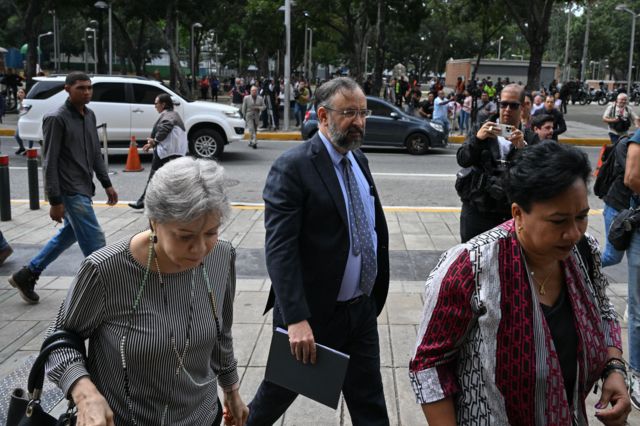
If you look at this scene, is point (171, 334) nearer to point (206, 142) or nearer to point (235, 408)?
point (235, 408)

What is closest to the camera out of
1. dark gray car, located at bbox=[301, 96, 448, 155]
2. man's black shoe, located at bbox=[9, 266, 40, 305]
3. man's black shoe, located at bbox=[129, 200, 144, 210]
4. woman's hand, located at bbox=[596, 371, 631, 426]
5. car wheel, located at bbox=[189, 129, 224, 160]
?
woman's hand, located at bbox=[596, 371, 631, 426]

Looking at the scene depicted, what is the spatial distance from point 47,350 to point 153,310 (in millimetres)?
333

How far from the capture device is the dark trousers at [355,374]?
3.16 meters

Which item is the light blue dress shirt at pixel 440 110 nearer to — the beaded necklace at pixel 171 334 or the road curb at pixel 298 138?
the road curb at pixel 298 138

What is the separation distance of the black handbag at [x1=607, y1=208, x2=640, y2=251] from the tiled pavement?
97cm

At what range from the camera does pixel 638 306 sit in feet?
13.3

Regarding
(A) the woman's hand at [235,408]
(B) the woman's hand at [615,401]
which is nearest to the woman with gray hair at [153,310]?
(A) the woman's hand at [235,408]

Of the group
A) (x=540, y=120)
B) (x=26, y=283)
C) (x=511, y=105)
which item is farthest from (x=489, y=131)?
(x=26, y=283)

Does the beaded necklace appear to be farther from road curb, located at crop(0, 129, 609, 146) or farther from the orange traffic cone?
road curb, located at crop(0, 129, 609, 146)

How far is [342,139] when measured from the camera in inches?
126

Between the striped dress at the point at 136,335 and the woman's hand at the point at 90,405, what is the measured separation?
3 cm

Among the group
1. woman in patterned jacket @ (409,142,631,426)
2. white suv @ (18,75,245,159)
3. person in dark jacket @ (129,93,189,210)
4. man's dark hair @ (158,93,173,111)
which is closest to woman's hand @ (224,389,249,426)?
woman in patterned jacket @ (409,142,631,426)

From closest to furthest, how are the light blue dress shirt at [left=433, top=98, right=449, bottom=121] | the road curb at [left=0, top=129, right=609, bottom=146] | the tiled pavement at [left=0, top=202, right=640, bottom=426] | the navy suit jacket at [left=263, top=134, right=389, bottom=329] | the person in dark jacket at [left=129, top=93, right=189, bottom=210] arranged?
the navy suit jacket at [left=263, top=134, right=389, bottom=329], the tiled pavement at [left=0, top=202, right=640, bottom=426], the person in dark jacket at [left=129, top=93, right=189, bottom=210], the road curb at [left=0, top=129, right=609, bottom=146], the light blue dress shirt at [left=433, top=98, right=449, bottom=121]

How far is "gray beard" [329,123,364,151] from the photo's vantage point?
320 centimetres
